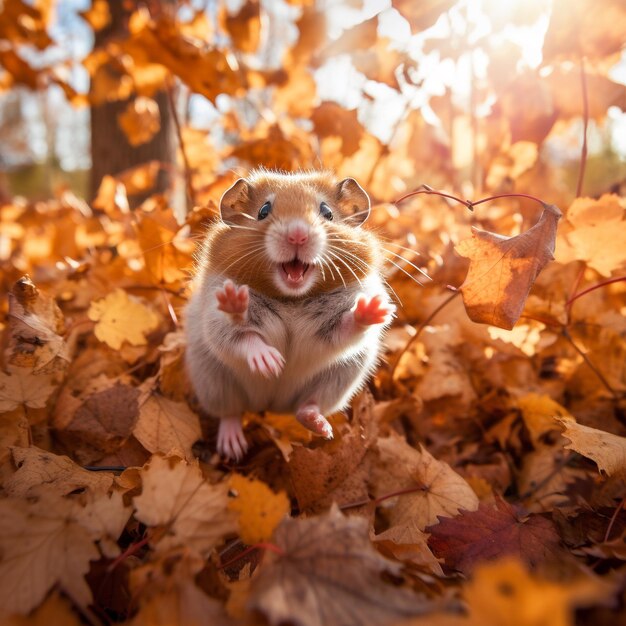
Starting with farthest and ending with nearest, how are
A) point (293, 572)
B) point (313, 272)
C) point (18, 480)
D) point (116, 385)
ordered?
point (116, 385) < point (313, 272) < point (18, 480) < point (293, 572)

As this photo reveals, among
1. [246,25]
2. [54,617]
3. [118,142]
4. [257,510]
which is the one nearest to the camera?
[54,617]

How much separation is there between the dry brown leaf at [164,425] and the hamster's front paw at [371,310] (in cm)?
89

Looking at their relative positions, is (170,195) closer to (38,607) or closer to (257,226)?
(257,226)

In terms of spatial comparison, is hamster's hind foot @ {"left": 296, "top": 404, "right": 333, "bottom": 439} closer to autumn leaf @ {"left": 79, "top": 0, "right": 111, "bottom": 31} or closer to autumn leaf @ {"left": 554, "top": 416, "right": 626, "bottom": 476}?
autumn leaf @ {"left": 554, "top": 416, "right": 626, "bottom": 476}

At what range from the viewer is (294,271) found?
2.05m

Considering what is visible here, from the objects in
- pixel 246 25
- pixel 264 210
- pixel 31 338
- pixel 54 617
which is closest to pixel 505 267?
pixel 264 210

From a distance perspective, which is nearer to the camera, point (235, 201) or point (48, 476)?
point (48, 476)

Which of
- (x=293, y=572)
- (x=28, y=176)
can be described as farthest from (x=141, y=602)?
(x=28, y=176)

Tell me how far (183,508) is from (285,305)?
999 millimetres

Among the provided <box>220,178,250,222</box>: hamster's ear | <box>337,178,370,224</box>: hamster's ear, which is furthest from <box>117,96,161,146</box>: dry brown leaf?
<box>337,178,370,224</box>: hamster's ear

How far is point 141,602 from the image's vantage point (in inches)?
47.8

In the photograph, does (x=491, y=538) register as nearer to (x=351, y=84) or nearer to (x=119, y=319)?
(x=119, y=319)

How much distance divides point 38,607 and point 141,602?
254 mm

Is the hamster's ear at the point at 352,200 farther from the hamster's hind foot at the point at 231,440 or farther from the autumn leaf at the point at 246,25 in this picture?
the autumn leaf at the point at 246,25
